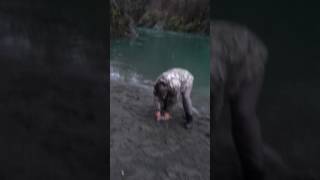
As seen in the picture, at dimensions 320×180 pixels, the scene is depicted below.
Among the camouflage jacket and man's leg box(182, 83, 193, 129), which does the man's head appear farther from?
man's leg box(182, 83, 193, 129)

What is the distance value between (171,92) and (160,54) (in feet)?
9.69

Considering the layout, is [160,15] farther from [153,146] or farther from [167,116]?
[153,146]

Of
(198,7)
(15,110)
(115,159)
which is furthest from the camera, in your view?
(198,7)

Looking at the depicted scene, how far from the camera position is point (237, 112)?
6.78 feet

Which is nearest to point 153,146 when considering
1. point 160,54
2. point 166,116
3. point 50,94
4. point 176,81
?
point 166,116

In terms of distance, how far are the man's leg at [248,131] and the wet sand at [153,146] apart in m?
1.27

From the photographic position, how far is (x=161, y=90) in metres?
3.96

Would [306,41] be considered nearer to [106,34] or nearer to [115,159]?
[106,34]

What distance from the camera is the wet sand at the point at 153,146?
3.37 metres

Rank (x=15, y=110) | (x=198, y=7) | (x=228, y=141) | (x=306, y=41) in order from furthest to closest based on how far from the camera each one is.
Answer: (x=198, y=7)
(x=15, y=110)
(x=228, y=141)
(x=306, y=41)

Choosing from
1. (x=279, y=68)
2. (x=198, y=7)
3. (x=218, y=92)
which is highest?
(x=279, y=68)

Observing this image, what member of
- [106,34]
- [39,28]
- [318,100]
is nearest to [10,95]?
[39,28]

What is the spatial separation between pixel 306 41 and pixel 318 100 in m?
0.24

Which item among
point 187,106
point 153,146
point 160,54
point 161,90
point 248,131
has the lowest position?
point 160,54
